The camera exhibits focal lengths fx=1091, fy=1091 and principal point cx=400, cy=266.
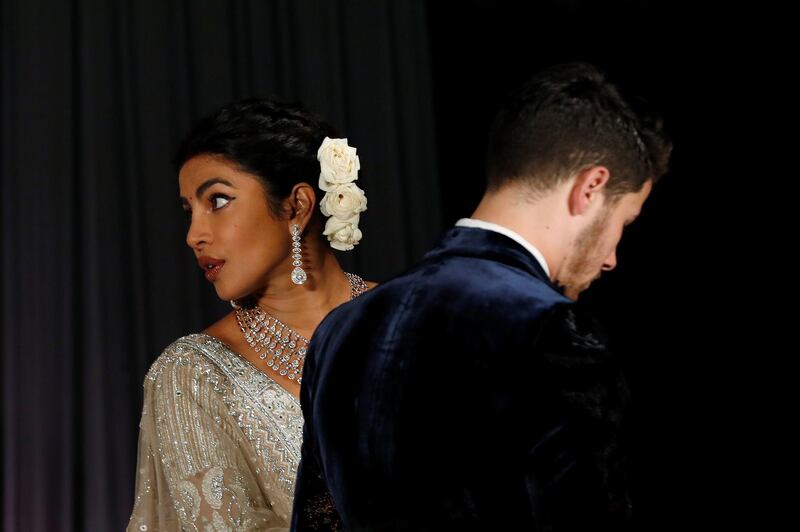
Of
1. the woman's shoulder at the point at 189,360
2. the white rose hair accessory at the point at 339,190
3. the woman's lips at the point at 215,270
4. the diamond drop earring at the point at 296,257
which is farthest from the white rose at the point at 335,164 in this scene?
the woman's shoulder at the point at 189,360

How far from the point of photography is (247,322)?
2119mm

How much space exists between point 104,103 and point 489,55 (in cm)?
107

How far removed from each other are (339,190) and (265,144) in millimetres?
164

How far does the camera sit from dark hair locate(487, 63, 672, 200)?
1298 mm

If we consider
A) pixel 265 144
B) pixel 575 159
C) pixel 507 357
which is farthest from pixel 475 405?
pixel 265 144

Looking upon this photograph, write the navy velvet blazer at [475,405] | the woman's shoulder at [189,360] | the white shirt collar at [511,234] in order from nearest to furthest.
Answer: the navy velvet blazer at [475,405] → the white shirt collar at [511,234] → the woman's shoulder at [189,360]

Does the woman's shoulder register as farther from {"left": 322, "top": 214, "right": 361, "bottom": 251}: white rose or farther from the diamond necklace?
{"left": 322, "top": 214, "right": 361, "bottom": 251}: white rose

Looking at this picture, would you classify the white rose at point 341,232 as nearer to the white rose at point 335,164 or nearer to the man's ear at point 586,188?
the white rose at point 335,164

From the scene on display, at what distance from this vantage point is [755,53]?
2.75m

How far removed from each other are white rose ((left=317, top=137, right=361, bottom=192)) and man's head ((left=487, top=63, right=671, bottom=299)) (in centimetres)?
73

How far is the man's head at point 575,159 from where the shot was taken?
1295 mm

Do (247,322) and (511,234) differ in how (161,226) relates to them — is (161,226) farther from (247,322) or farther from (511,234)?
(511,234)

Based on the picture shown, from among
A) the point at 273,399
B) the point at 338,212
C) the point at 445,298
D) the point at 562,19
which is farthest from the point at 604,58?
the point at 445,298

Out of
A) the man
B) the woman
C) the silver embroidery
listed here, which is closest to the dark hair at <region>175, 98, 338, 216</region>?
the woman
